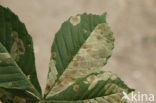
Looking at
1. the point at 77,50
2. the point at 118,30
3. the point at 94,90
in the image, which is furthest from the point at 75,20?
the point at 118,30

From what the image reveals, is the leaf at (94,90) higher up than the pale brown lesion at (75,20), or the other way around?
the pale brown lesion at (75,20)

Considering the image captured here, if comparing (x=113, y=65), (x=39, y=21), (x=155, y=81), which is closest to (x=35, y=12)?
(x=39, y=21)

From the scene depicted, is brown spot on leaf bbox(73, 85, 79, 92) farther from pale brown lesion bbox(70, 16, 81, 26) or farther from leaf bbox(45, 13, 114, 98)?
pale brown lesion bbox(70, 16, 81, 26)

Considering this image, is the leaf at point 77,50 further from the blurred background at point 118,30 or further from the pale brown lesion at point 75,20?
the blurred background at point 118,30

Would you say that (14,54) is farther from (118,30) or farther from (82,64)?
(118,30)

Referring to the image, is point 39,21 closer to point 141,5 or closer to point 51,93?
point 141,5

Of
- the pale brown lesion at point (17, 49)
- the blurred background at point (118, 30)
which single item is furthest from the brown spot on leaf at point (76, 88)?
the blurred background at point (118, 30)
